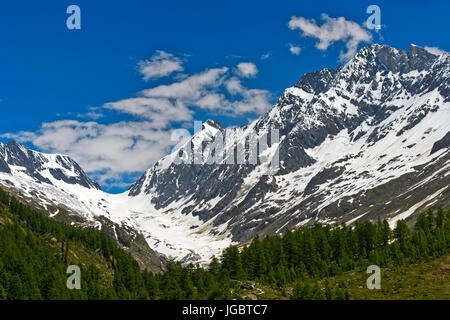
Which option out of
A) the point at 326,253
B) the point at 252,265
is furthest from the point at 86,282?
the point at 326,253

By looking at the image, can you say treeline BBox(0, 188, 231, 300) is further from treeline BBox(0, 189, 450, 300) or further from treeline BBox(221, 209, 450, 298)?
treeline BBox(221, 209, 450, 298)

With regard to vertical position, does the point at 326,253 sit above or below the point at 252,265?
above

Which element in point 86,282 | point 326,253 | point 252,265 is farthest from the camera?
point 326,253

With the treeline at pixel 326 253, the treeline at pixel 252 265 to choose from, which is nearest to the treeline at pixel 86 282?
the treeline at pixel 252 265

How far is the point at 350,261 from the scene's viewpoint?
128 meters

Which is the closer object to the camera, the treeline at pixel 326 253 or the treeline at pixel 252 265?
the treeline at pixel 252 265

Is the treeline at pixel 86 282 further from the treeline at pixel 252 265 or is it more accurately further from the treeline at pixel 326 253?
the treeline at pixel 326 253

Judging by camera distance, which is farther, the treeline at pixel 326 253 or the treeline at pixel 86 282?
the treeline at pixel 326 253

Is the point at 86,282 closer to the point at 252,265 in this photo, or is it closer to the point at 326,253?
the point at 252,265

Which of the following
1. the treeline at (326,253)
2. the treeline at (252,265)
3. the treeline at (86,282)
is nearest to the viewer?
the treeline at (86,282)

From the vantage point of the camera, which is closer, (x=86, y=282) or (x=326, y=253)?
(x=86, y=282)

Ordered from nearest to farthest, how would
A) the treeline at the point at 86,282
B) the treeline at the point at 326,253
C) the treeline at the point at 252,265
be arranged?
the treeline at the point at 86,282 < the treeline at the point at 252,265 < the treeline at the point at 326,253
